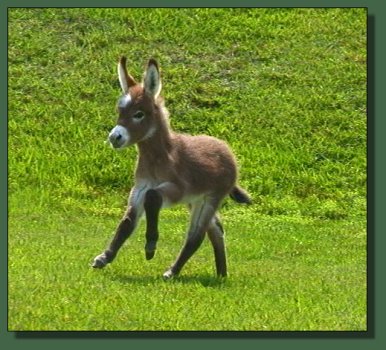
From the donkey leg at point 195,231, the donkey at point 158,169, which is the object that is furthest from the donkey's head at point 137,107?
the donkey leg at point 195,231

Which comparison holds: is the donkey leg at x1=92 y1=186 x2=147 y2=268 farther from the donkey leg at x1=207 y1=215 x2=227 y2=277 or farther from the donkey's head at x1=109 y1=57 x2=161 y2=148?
the donkey leg at x1=207 y1=215 x2=227 y2=277

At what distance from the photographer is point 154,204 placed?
12.8 m

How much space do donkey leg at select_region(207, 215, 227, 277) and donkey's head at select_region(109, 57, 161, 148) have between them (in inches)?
65.9

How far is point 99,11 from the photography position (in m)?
27.3

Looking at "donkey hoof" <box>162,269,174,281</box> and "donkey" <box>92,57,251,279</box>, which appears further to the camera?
"donkey hoof" <box>162,269,174,281</box>

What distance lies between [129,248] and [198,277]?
103 inches

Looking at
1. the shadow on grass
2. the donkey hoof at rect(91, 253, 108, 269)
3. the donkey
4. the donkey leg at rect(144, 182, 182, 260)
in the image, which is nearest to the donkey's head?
the donkey

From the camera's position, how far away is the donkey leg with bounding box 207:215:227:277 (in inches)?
560

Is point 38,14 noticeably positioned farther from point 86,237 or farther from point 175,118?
point 86,237

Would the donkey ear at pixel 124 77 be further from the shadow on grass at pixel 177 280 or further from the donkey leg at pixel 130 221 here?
the shadow on grass at pixel 177 280

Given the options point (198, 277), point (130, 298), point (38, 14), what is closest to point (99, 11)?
point (38, 14)

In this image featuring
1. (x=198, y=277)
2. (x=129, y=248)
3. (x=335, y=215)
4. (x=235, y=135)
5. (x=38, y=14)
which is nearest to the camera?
(x=198, y=277)

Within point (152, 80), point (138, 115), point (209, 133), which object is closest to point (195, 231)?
point (138, 115)

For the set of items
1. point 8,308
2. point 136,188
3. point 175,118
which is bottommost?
point 8,308
